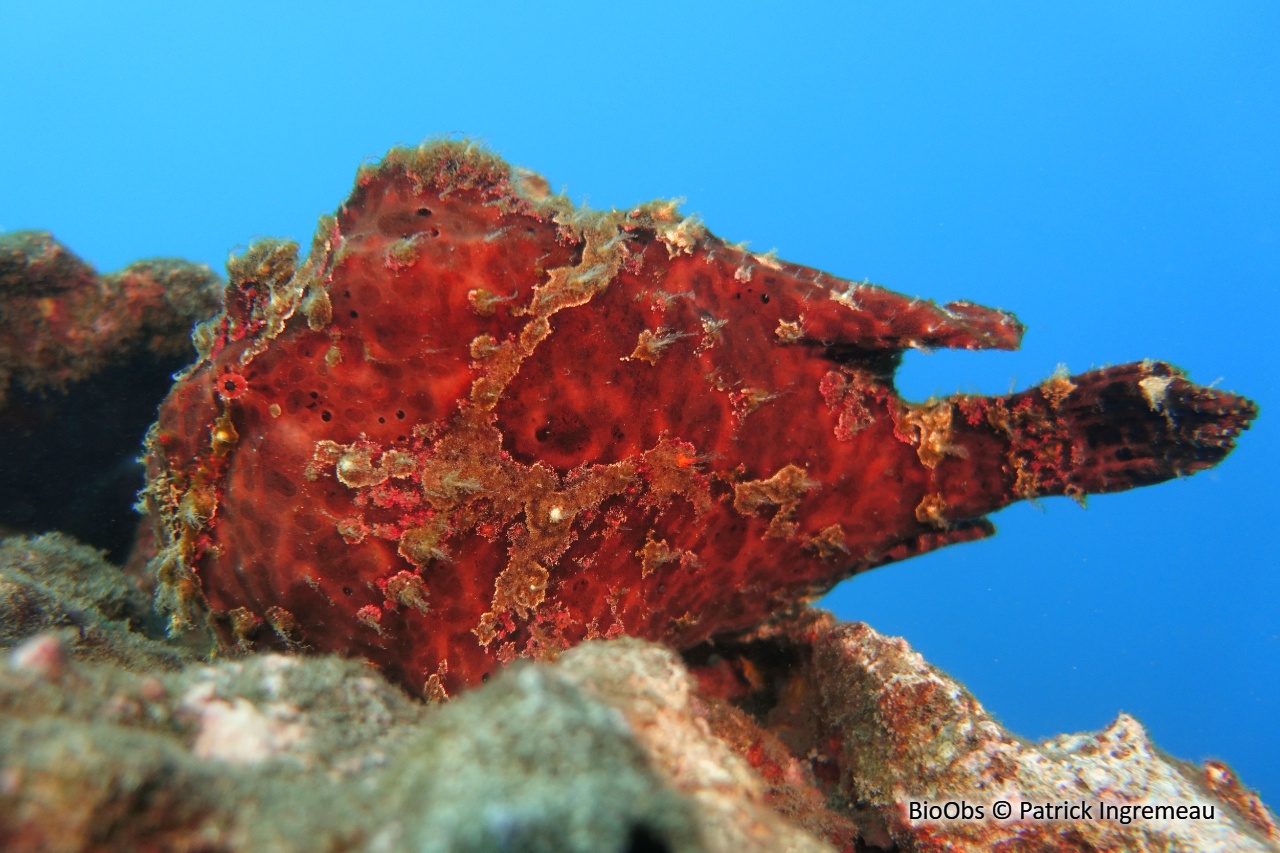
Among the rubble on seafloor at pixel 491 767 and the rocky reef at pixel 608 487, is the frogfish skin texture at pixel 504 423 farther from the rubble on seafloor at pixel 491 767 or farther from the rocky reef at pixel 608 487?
the rubble on seafloor at pixel 491 767

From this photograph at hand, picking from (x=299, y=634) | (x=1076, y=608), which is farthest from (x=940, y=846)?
(x=1076, y=608)

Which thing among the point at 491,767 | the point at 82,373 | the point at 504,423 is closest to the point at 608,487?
the point at 504,423

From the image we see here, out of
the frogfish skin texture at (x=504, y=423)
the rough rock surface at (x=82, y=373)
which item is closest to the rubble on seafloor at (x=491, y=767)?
the frogfish skin texture at (x=504, y=423)

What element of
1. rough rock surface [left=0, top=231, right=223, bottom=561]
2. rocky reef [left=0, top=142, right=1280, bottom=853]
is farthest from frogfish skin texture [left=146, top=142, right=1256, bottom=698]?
A: rough rock surface [left=0, top=231, right=223, bottom=561]

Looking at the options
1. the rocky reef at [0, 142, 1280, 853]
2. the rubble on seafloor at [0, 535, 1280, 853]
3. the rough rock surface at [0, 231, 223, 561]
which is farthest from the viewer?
the rough rock surface at [0, 231, 223, 561]

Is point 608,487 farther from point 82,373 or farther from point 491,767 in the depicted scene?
point 82,373

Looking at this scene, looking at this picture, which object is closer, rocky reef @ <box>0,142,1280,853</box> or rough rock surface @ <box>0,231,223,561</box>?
rocky reef @ <box>0,142,1280,853</box>

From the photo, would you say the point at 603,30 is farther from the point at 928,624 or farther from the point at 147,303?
the point at 147,303

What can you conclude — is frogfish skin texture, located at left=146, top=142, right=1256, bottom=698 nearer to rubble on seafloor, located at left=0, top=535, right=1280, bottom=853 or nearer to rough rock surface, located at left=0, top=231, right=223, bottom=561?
rubble on seafloor, located at left=0, top=535, right=1280, bottom=853
